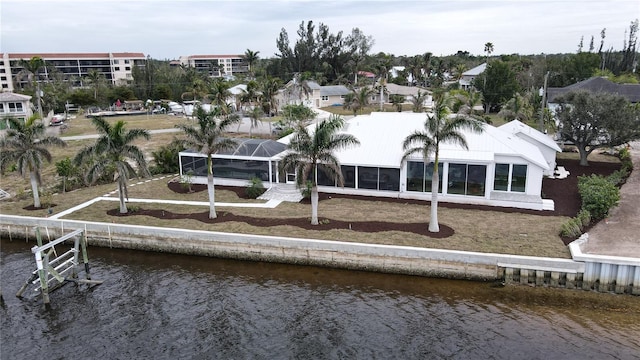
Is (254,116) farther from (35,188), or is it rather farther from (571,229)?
(571,229)

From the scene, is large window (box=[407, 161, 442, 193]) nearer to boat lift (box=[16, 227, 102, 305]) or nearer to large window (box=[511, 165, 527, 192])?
large window (box=[511, 165, 527, 192])

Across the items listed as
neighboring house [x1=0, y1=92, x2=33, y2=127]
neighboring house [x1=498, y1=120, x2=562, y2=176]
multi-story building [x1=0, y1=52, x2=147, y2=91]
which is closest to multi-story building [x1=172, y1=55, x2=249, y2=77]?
multi-story building [x1=0, y1=52, x2=147, y2=91]

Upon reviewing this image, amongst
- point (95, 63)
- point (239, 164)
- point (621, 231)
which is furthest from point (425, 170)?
point (95, 63)

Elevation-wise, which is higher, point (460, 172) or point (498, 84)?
point (498, 84)

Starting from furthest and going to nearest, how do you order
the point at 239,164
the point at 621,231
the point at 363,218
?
the point at 239,164 → the point at 363,218 → the point at 621,231

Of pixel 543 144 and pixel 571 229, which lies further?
pixel 543 144

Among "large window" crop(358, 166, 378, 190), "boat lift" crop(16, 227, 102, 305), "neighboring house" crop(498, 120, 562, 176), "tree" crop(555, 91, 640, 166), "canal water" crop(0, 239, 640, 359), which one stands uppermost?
"tree" crop(555, 91, 640, 166)

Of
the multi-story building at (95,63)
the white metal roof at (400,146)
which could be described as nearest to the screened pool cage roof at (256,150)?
the white metal roof at (400,146)
